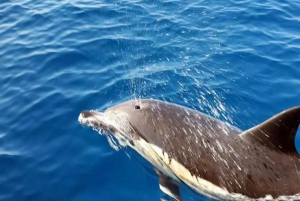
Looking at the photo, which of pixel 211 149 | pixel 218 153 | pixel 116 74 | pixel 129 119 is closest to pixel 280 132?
pixel 218 153

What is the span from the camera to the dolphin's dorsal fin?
18.9 ft

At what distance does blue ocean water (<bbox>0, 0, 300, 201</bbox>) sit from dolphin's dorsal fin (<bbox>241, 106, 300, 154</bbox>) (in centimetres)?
165

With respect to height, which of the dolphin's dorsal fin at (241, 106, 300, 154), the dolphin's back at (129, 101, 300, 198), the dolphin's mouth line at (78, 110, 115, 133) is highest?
the dolphin's dorsal fin at (241, 106, 300, 154)

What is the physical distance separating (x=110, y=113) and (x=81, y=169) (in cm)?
132

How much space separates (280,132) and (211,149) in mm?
1128

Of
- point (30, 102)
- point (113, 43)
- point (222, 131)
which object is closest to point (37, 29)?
point (113, 43)

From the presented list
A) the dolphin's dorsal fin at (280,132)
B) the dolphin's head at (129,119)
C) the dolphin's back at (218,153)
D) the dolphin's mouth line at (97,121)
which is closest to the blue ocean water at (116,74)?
the dolphin's mouth line at (97,121)

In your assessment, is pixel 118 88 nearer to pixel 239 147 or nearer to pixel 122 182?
pixel 122 182

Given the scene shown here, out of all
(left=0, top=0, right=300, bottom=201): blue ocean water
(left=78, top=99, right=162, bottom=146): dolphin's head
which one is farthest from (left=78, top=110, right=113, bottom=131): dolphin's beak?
(left=0, top=0, right=300, bottom=201): blue ocean water

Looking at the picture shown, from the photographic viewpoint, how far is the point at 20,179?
8031mm

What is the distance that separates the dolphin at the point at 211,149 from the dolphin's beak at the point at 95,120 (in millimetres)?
211

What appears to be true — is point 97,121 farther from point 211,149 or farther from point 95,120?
point 211,149

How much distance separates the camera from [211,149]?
6.42m

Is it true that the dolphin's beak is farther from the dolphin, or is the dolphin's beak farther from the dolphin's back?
the dolphin's back
